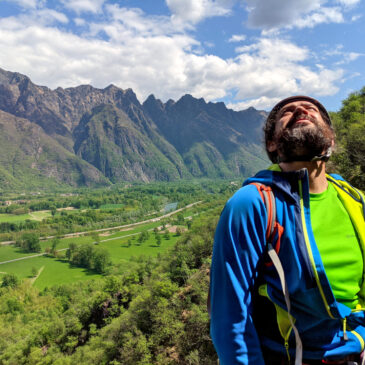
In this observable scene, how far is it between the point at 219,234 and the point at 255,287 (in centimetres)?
48

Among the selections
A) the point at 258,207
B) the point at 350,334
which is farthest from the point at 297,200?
the point at 350,334

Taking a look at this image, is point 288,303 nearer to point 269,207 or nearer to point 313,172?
point 269,207

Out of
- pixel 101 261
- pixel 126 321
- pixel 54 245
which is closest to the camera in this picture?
pixel 126 321

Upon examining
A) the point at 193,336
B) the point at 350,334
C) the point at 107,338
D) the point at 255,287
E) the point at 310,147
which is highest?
the point at 310,147

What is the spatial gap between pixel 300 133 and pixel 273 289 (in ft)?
3.85

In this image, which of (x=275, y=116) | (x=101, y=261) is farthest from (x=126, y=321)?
(x=101, y=261)

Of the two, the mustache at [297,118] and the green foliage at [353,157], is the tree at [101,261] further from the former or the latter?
the mustache at [297,118]

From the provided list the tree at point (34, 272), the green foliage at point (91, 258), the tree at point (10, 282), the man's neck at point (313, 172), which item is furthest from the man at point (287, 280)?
Answer: the tree at point (34, 272)

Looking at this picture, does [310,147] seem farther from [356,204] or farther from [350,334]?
[350,334]

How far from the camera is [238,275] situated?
1539mm

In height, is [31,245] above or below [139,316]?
below

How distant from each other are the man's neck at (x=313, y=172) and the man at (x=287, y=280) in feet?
0.56

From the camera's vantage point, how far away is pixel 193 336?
12969mm

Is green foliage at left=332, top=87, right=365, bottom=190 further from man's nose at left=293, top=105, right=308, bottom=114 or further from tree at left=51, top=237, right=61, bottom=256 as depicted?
tree at left=51, top=237, right=61, bottom=256
